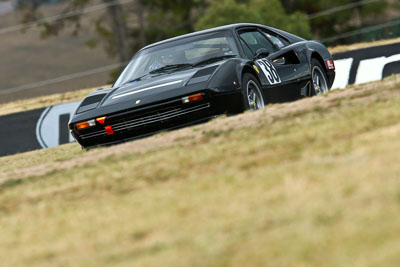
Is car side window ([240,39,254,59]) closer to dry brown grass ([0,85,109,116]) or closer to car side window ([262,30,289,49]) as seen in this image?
car side window ([262,30,289,49])

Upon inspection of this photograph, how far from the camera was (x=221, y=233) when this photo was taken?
3.50m

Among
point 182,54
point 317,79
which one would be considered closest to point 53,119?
point 182,54

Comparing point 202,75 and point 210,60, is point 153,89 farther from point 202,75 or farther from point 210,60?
point 210,60

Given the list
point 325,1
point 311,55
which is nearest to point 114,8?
point 325,1

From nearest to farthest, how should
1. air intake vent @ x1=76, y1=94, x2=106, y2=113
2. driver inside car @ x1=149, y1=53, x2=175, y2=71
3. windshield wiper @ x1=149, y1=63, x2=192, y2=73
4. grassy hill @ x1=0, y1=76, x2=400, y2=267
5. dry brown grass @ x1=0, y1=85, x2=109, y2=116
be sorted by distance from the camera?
grassy hill @ x1=0, y1=76, x2=400, y2=267 → air intake vent @ x1=76, y1=94, x2=106, y2=113 → windshield wiper @ x1=149, y1=63, x2=192, y2=73 → driver inside car @ x1=149, y1=53, x2=175, y2=71 → dry brown grass @ x1=0, y1=85, x2=109, y2=116

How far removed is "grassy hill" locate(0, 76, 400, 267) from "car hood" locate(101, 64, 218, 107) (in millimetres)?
899

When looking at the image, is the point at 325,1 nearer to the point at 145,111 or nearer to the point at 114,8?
the point at 114,8

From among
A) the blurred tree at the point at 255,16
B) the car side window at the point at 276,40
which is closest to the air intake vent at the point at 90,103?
the car side window at the point at 276,40

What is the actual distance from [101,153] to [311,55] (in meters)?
3.63

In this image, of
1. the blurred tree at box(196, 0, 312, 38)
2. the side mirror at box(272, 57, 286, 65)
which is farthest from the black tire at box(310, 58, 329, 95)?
the blurred tree at box(196, 0, 312, 38)

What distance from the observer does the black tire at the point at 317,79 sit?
8.81 meters

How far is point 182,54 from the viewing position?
320 inches

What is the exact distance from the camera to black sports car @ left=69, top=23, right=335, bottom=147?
7.03 meters

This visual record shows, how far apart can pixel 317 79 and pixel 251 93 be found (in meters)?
1.92
